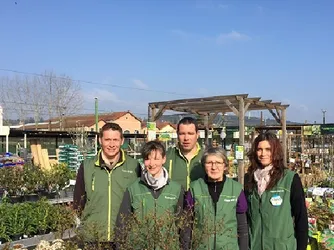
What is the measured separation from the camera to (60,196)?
7.38 metres

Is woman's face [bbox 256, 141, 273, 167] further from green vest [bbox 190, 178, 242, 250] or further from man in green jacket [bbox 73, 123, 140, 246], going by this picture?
man in green jacket [bbox 73, 123, 140, 246]

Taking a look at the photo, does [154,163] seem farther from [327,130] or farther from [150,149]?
[327,130]

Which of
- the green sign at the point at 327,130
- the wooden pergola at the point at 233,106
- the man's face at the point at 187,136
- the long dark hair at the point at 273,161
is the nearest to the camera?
the long dark hair at the point at 273,161

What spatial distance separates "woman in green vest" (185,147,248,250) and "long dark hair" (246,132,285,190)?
0.22 metres

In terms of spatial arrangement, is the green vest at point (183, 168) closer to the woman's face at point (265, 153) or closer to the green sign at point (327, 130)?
the woman's face at point (265, 153)

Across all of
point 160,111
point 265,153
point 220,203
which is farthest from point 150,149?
point 160,111

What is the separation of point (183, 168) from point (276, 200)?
69cm

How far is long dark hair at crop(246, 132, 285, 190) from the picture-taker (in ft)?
8.28

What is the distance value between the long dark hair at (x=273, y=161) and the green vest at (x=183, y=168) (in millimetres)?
352

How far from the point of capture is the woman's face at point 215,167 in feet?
7.88

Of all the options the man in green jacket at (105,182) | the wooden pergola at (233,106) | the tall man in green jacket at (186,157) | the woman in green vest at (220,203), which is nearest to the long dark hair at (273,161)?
the woman in green vest at (220,203)

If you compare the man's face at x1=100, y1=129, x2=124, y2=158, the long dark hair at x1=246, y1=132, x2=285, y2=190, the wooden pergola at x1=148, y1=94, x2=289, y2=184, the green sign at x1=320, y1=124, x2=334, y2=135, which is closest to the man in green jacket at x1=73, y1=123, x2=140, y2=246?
the man's face at x1=100, y1=129, x2=124, y2=158

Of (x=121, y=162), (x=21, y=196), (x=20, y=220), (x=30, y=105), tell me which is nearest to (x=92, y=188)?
(x=121, y=162)

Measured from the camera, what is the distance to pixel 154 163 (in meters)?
2.42
